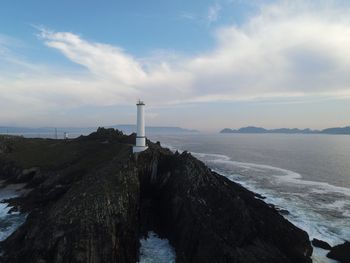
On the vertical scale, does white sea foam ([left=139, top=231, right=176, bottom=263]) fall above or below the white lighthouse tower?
below

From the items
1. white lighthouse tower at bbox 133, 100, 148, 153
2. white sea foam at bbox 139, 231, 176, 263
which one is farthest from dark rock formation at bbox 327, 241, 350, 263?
white lighthouse tower at bbox 133, 100, 148, 153

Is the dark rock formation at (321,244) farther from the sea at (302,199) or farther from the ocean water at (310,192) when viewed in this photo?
the ocean water at (310,192)

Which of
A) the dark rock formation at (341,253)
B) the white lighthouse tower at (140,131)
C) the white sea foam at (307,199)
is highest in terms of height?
the white lighthouse tower at (140,131)

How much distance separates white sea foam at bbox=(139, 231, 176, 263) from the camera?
23.5 m

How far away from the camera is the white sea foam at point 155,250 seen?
926 inches

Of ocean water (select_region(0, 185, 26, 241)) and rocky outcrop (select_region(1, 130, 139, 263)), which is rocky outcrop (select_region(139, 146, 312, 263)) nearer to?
rocky outcrop (select_region(1, 130, 139, 263))

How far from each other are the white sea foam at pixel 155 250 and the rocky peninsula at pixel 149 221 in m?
0.55

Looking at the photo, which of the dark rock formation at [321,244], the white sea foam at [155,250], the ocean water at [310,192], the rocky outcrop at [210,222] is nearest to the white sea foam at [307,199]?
the ocean water at [310,192]

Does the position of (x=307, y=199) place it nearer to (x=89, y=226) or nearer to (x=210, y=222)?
(x=210, y=222)

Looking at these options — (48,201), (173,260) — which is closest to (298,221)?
(173,260)

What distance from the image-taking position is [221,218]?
24953 millimetres

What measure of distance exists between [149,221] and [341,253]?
1494 cm

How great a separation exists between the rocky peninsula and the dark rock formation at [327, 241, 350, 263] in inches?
72.7

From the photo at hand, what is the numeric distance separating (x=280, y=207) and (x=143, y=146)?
17.1 metres
